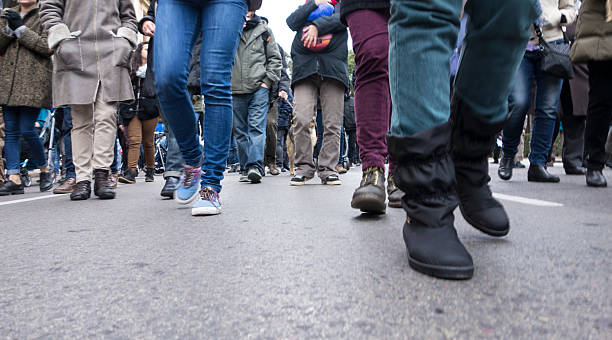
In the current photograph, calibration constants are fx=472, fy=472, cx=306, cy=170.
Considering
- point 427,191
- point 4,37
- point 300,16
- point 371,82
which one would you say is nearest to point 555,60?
point 300,16

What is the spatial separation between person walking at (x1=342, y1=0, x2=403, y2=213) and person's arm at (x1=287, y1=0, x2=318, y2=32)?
6.53 ft

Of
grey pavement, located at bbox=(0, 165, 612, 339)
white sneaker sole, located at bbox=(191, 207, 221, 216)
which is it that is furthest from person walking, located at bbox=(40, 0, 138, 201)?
grey pavement, located at bbox=(0, 165, 612, 339)

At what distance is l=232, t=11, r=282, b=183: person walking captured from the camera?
590 centimetres

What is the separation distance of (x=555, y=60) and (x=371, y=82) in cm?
243

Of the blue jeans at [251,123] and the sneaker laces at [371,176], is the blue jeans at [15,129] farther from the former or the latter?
the sneaker laces at [371,176]

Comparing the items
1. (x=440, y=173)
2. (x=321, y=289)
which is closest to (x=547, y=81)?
(x=440, y=173)

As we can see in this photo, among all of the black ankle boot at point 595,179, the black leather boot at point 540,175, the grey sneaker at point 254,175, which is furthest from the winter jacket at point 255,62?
the black ankle boot at point 595,179

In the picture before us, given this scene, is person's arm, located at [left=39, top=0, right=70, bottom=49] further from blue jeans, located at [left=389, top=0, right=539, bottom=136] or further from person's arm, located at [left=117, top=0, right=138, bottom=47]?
blue jeans, located at [left=389, top=0, right=539, bottom=136]

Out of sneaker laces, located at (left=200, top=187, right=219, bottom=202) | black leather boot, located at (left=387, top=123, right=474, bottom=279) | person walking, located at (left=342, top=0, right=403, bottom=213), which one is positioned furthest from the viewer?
sneaker laces, located at (left=200, top=187, right=219, bottom=202)

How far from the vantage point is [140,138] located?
21.7 feet

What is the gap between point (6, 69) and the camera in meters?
4.53

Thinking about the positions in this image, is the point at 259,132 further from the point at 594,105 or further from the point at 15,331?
the point at 15,331

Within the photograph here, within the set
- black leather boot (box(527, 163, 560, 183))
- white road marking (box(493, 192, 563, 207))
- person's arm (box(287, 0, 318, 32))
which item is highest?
person's arm (box(287, 0, 318, 32))

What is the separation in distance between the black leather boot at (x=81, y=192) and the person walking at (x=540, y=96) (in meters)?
3.62
